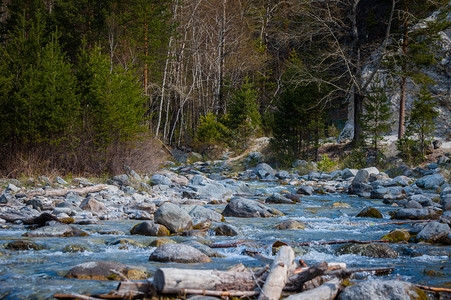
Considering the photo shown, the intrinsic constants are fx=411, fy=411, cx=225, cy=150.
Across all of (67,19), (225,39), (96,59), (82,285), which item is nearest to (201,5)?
(225,39)

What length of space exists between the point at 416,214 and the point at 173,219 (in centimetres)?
447

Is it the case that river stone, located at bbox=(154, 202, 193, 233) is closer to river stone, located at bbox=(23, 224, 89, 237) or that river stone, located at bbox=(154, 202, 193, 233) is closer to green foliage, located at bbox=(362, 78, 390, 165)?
river stone, located at bbox=(23, 224, 89, 237)

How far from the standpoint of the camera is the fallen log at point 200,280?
2838mm

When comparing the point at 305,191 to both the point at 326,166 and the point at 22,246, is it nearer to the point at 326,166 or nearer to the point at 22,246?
the point at 326,166

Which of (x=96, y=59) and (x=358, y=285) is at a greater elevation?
(x=96, y=59)

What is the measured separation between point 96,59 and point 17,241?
9.05m

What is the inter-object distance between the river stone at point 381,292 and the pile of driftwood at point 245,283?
10cm

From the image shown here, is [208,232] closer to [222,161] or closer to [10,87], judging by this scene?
[10,87]

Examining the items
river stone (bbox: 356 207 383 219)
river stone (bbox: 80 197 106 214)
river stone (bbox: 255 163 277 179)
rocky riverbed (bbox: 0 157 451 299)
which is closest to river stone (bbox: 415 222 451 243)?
rocky riverbed (bbox: 0 157 451 299)

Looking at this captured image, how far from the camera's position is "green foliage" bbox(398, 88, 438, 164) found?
15.1 m

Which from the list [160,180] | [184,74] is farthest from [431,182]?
[184,74]

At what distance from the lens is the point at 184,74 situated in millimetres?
32156

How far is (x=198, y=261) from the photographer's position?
→ 14.4 feet

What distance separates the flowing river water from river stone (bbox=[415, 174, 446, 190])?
5.12 m
